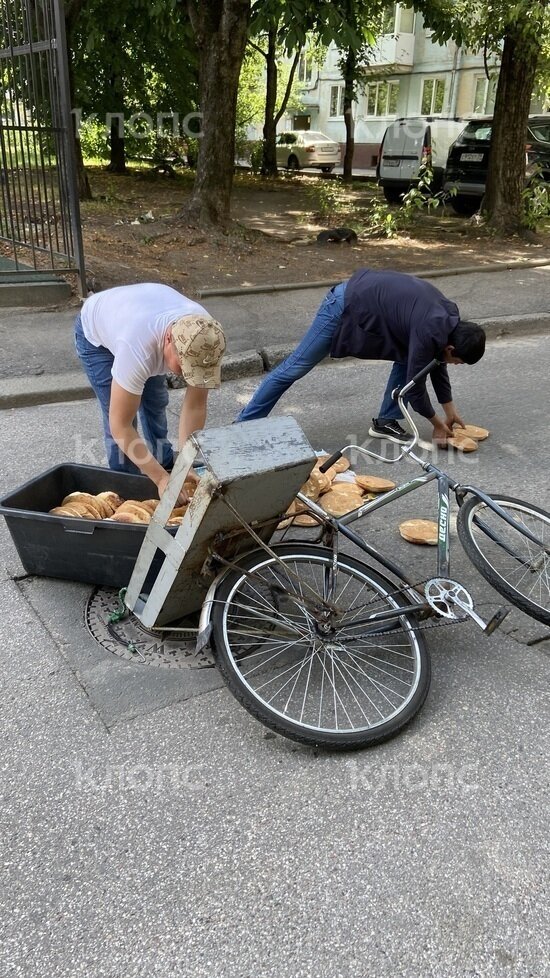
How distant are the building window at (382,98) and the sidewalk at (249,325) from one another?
101 ft

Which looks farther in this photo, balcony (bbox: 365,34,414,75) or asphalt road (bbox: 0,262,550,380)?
balcony (bbox: 365,34,414,75)

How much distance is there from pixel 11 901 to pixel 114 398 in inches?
70.7

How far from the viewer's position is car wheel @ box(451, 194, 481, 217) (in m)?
16.2

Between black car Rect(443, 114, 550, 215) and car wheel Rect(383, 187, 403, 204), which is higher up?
black car Rect(443, 114, 550, 215)

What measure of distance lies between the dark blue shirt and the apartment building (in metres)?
30.3

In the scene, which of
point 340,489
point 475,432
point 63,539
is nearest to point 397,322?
point 340,489

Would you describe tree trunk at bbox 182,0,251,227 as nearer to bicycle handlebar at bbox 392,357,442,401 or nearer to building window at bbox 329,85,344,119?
bicycle handlebar at bbox 392,357,442,401

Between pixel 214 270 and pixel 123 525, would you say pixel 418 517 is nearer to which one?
pixel 123 525

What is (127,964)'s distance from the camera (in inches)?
77.3

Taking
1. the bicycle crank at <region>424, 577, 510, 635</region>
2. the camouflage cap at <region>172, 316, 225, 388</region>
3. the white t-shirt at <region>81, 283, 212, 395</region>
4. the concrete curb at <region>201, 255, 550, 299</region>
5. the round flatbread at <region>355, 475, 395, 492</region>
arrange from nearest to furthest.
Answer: the camouflage cap at <region>172, 316, 225, 388</region>
the bicycle crank at <region>424, 577, 510, 635</region>
the white t-shirt at <region>81, 283, 212, 395</region>
the round flatbread at <region>355, 475, 395, 492</region>
the concrete curb at <region>201, 255, 550, 299</region>

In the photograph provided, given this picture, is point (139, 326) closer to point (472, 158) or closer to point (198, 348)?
point (198, 348)

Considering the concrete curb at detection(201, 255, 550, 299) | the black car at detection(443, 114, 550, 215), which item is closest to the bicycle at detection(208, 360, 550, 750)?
the concrete curb at detection(201, 255, 550, 299)

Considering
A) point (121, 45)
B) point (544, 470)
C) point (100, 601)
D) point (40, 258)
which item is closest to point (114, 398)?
point (100, 601)

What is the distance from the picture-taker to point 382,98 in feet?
122
